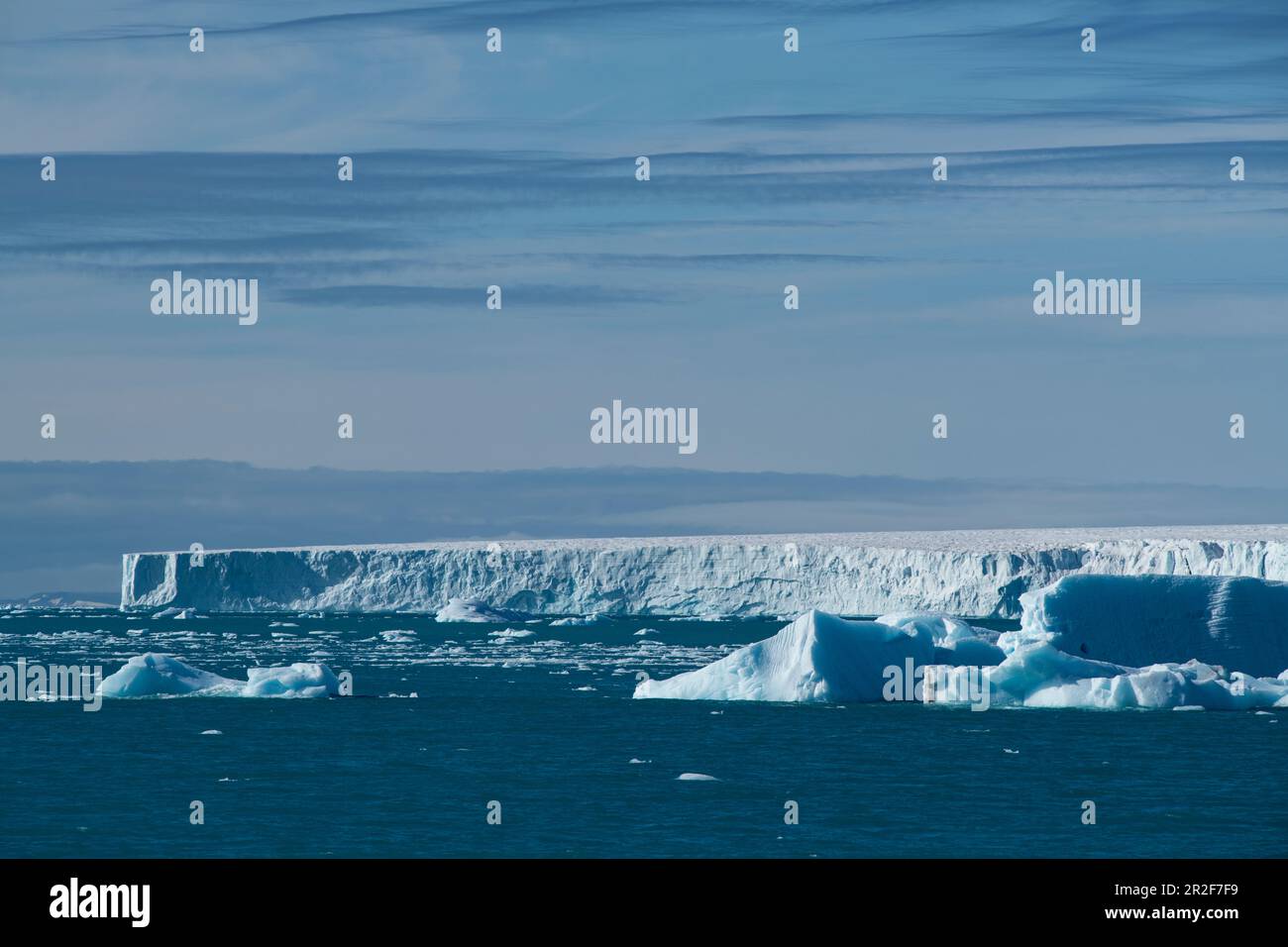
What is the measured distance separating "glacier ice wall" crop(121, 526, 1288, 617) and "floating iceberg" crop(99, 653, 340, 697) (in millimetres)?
38076

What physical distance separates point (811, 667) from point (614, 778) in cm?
1027

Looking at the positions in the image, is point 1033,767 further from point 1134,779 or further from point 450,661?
point 450,661

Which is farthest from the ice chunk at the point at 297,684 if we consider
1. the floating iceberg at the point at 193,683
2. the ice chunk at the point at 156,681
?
the ice chunk at the point at 156,681

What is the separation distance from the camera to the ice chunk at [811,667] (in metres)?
31.6

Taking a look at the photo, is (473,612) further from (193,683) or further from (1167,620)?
(1167,620)

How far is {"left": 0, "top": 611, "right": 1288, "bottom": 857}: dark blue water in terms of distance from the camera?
59.2 feet

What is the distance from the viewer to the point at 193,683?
116ft

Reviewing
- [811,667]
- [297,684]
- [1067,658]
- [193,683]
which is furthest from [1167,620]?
[193,683]

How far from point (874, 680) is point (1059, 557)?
3761cm

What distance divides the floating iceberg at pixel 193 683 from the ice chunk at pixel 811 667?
7.76 m
